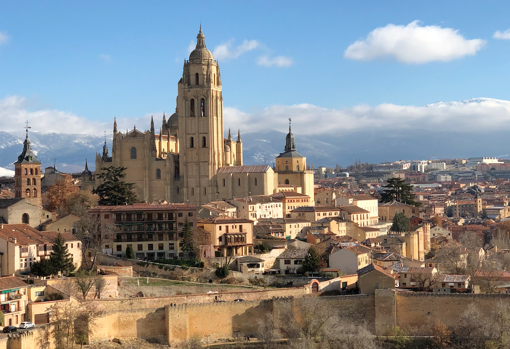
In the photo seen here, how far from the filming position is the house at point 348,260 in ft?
180

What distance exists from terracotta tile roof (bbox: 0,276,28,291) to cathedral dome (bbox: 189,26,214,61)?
147 feet

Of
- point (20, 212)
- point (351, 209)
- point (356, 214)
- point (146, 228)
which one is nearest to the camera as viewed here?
point (20, 212)

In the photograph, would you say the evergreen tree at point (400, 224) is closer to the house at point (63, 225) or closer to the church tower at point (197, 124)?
the church tower at point (197, 124)

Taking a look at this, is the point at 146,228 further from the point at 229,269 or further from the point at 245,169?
the point at 245,169

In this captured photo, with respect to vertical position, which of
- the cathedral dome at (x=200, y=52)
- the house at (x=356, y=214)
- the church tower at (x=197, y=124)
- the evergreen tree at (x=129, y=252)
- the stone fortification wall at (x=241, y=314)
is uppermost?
the cathedral dome at (x=200, y=52)

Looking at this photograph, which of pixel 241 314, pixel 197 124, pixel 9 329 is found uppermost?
pixel 197 124

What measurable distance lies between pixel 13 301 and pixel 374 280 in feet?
64.1

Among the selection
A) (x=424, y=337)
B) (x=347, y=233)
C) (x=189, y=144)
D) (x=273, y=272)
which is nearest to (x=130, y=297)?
(x=273, y=272)

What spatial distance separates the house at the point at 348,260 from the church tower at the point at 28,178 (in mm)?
20631

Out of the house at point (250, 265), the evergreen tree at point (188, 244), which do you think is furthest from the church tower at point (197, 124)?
the house at point (250, 265)

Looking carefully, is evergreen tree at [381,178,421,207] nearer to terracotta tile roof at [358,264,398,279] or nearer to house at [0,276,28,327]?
terracotta tile roof at [358,264,398,279]

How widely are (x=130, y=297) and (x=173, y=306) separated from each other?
4071 mm

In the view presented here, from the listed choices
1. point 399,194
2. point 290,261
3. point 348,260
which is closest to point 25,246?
point 290,261

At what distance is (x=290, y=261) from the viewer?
2250 inches
